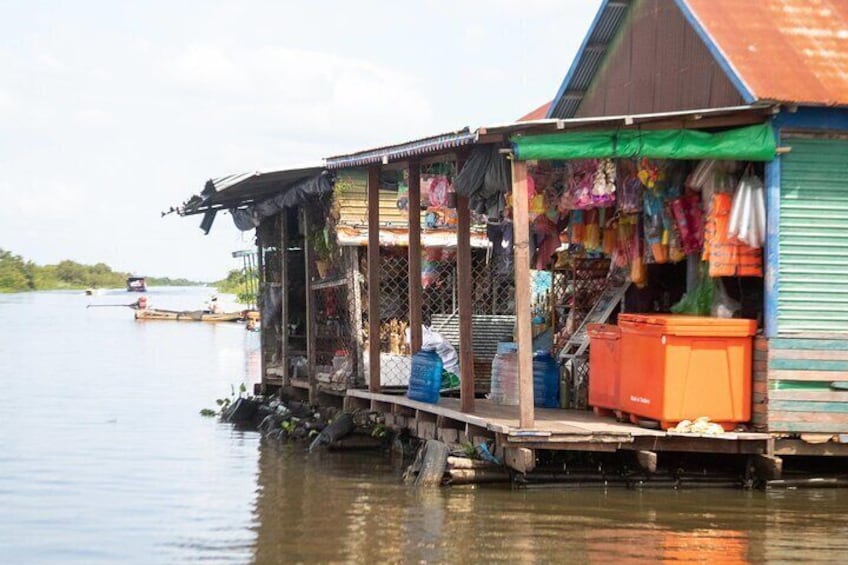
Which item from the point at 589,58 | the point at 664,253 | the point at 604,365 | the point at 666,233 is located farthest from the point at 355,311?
the point at 666,233

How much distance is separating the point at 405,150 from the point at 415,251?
1.49 meters

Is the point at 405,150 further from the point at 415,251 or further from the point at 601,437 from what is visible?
the point at 601,437

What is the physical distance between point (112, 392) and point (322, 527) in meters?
14.0

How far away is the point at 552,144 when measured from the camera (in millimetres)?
11492

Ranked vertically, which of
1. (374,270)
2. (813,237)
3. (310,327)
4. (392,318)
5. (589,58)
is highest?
(589,58)

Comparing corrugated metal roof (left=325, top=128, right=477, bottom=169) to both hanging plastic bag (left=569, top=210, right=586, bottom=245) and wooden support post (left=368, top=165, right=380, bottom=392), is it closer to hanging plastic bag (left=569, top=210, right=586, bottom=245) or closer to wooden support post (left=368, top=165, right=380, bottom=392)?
wooden support post (left=368, top=165, right=380, bottom=392)

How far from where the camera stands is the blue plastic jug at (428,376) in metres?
14.3

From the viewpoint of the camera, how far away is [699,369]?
11.8 metres

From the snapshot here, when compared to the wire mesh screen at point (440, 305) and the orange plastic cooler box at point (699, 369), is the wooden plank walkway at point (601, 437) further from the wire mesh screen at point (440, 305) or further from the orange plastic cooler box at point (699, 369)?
the wire mesh screen at point (440, 305)

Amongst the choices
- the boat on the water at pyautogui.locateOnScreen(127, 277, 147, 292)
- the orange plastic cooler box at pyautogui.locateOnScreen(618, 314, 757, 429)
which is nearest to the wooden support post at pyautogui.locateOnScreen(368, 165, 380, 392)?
the orange plastic cooler box at pyautogui.locateOnScreen(618, 314, 757, 429)

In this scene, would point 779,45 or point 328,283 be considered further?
point 328,283

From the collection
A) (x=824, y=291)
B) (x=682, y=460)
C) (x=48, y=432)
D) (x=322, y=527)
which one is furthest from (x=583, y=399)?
(x=48, y=432)

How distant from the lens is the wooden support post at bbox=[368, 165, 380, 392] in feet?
49.5

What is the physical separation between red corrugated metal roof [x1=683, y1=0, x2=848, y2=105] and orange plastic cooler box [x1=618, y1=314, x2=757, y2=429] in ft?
6.88
